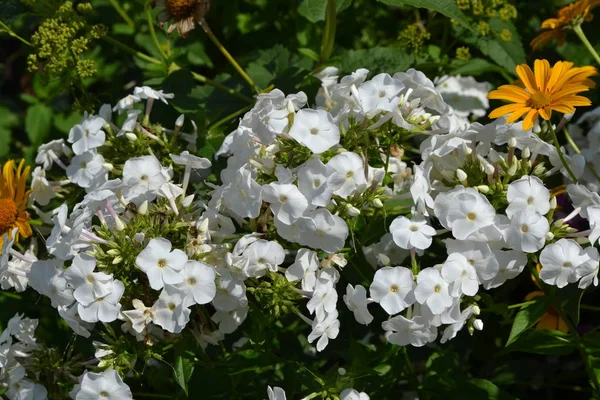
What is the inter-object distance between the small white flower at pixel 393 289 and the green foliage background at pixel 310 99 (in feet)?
0.96

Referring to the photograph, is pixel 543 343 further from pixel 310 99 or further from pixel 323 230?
pixel 310 99

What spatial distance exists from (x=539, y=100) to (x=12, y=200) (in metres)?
1.61

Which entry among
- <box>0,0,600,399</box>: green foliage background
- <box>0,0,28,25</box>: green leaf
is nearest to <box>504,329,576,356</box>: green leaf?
<box>0,0,600,399</box>: green foliage background

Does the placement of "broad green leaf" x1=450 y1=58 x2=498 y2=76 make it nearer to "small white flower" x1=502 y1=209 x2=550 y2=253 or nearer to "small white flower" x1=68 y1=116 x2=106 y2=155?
"small white flower" x1=502 y1=209 x2=550 y2=253

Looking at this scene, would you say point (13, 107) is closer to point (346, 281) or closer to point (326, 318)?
point (346, 281)

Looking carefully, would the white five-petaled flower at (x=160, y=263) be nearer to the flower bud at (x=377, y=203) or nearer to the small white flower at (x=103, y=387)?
the small white flower at (x=103, y=387)

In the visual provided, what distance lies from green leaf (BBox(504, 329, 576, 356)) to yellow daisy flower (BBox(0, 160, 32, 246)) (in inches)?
58.6

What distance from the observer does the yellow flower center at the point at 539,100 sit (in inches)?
77.0

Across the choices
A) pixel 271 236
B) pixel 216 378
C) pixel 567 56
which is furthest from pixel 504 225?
pixel 567 56

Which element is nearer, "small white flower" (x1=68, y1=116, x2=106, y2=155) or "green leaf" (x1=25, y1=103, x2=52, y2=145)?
"small white flower" (x1=68, y1=116, x2=106, y2=155)

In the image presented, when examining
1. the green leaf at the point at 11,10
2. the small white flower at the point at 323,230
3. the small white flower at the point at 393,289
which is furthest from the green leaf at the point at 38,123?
the small white flower at the point at 393,289

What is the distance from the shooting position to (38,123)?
9.58ft

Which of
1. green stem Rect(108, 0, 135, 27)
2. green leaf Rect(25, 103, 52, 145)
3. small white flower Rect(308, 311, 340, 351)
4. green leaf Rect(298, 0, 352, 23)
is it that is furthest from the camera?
green leaf Rect(25, 103, 52, 145)

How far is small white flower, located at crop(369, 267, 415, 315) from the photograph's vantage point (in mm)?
1779
